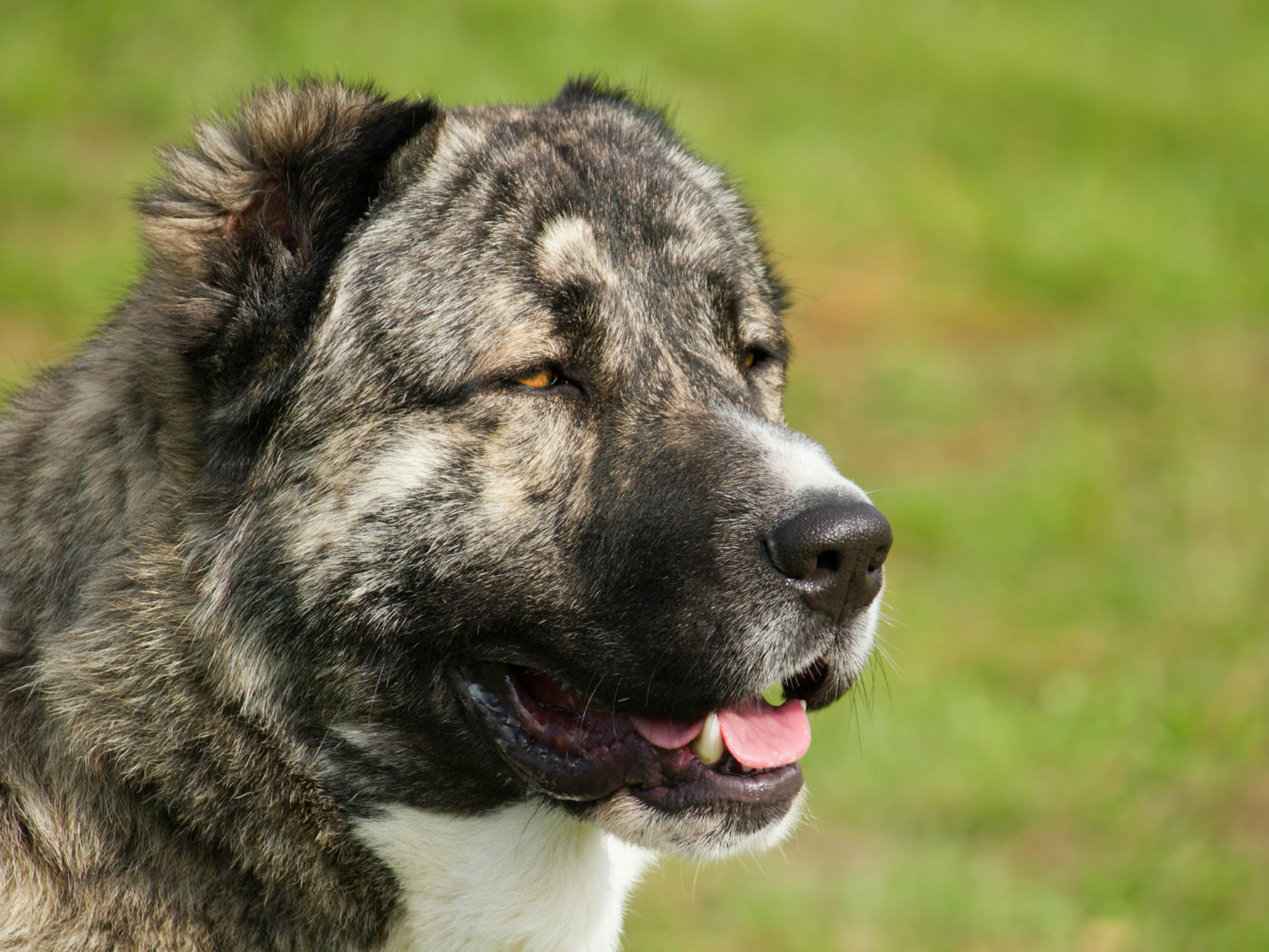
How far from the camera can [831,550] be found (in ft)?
9.25

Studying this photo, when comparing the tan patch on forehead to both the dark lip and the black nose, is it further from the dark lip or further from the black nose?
the dark lip

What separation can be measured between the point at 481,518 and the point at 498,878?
2.85 feet

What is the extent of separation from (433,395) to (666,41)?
12468 mm

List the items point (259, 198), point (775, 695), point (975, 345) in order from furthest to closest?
1. point (975, 345)
2. point (775, 695)
3. point (259, 198)

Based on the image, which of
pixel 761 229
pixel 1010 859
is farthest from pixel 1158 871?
pixel 761 229

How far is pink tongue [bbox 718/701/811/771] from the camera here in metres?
3.09

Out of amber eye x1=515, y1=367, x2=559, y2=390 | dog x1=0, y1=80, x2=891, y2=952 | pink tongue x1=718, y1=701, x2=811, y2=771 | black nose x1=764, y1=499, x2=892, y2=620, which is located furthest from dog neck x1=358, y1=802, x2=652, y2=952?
amber eye x1=515, y1=367, x2=559, y2=390

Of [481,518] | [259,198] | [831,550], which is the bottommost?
[481,518]

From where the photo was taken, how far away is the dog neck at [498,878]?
10.0ft

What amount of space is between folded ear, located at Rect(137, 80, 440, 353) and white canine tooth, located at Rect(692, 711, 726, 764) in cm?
137

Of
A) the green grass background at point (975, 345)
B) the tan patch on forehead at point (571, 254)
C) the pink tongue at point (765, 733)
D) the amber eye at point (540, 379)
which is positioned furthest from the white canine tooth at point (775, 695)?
the tan patch on forehead at point (571, 254)

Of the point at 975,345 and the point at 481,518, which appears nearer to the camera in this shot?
the point at 481,518

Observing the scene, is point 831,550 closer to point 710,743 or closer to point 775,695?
point 710,743

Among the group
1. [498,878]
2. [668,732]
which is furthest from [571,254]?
[498,878]
